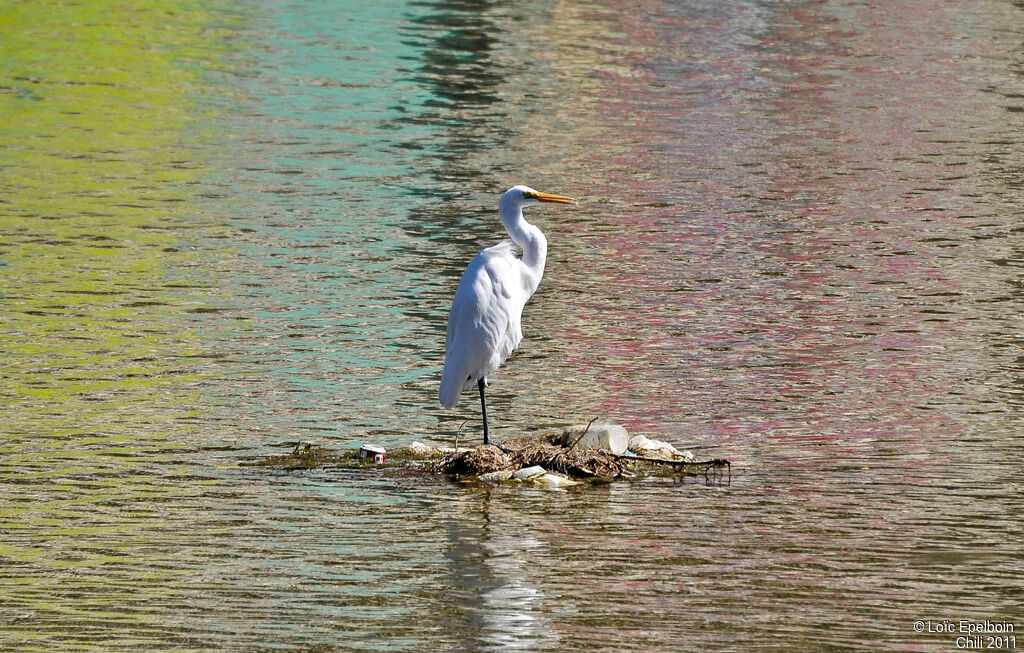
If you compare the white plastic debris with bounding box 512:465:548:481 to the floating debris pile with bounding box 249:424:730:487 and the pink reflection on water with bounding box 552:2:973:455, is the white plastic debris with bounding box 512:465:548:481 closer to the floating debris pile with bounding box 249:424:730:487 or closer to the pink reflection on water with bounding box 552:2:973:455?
the floating debris pile with bounding box 249:424:730:487

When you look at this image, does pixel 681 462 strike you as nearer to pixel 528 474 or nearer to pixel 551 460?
pixel 551 460

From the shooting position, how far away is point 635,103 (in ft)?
84.8

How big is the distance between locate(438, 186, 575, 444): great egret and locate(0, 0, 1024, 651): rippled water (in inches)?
25.2

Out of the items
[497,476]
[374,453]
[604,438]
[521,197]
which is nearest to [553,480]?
[497,476]

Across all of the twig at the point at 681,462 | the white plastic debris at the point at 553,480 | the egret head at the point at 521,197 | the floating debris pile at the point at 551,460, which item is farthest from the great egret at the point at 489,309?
the twig at the point at 681,462

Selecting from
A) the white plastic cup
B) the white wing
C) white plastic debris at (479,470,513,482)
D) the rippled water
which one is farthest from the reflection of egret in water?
the white wing

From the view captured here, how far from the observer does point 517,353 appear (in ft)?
42.6

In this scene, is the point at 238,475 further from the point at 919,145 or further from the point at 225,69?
the point at 225,69

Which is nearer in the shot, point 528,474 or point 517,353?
point 528,474

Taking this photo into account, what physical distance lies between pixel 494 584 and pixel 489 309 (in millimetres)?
2751

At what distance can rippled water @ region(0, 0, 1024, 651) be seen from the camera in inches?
310

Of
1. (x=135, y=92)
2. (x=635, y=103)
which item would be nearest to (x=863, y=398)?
(x=635, y=103)

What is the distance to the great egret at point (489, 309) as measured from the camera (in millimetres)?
10328

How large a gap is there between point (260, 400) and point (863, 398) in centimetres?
439
